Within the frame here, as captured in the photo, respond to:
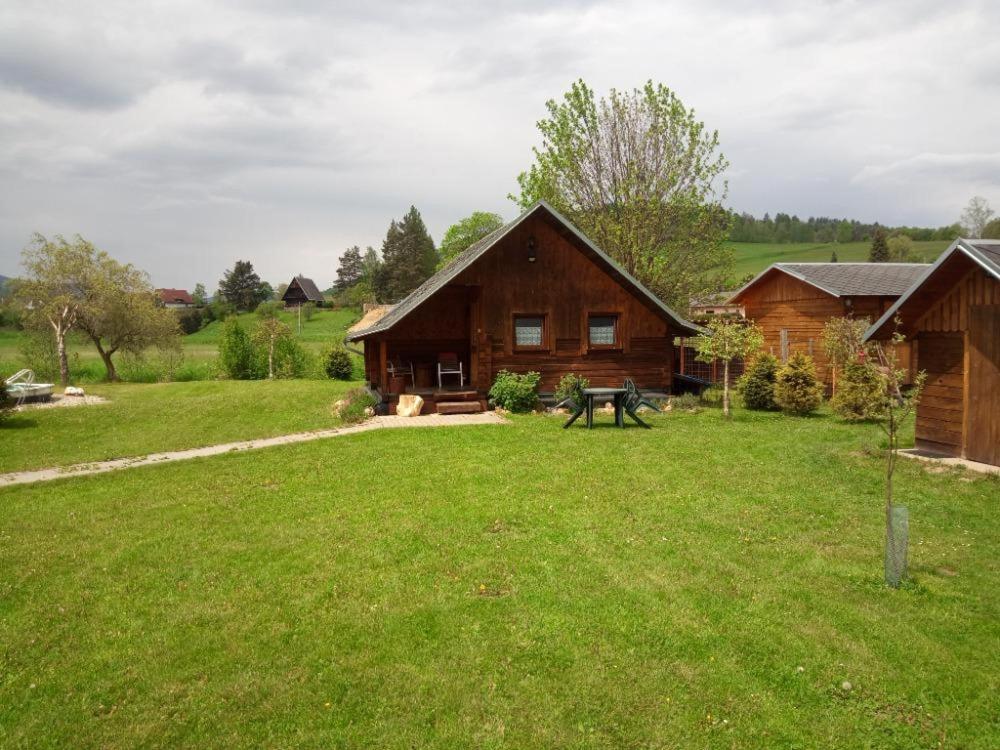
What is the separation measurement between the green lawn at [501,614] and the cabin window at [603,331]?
375 inches

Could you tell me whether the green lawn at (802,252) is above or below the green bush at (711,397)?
above

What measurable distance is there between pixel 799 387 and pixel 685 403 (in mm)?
3132

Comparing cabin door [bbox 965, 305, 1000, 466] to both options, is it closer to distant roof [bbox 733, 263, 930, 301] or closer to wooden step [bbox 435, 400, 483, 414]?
distant roof [bbox 733, 263, 930, 301]

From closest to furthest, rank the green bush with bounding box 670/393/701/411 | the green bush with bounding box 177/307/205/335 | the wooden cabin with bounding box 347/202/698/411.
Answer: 1. the green bush with bounding box 670/393/701/411
2. the wooden cabin with bounding box 347/202/698/411
3. the green bush with bounding box 177/307/205/335

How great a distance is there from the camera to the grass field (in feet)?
110

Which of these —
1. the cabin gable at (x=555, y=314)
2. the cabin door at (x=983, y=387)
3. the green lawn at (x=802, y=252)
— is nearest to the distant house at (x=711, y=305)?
the cabin gable at (x=555, y=314)

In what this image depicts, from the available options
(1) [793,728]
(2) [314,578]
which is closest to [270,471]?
(2) [314,578]

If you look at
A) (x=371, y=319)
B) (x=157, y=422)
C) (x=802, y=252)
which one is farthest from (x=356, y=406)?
(x=802, y=252)

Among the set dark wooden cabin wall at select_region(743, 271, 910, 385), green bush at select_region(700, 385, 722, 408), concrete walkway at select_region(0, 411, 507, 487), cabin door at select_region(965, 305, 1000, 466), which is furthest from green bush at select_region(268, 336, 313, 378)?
cabin door at select_region(965, 305, 1000, 466)

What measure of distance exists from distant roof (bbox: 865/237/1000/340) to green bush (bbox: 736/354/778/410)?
18.6 feet

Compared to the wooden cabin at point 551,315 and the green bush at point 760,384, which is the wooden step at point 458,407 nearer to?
the wooden cabin at point 551,315

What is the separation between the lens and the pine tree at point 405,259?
74250 mm

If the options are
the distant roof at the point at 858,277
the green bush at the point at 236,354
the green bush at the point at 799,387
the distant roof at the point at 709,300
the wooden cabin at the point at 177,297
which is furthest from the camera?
the wooden cabin at the point at 177,297

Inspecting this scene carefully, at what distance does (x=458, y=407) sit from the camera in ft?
60.1
